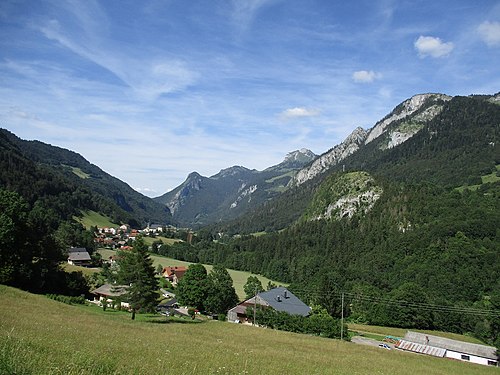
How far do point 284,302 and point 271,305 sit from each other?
5.04 m

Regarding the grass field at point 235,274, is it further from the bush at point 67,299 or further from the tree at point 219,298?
the bush at point 67,299

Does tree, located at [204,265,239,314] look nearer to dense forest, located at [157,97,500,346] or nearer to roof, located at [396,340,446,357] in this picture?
dense forest, located at [157,97,500,346]

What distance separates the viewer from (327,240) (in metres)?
162

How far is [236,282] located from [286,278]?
88.3ft

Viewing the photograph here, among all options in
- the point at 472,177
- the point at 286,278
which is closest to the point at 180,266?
the point at 286,278

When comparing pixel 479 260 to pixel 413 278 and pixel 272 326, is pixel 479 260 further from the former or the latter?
pixel 272 326

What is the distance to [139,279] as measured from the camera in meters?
43.3

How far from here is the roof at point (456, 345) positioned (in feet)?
180

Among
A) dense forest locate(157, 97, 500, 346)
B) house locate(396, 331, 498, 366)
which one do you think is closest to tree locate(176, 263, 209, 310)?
dense forest locate(157, 97, 500, 346)

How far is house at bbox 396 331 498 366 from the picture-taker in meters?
54.3

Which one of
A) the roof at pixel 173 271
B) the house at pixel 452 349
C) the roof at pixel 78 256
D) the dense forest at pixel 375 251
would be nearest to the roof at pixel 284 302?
the dense forest at pixel 375 251

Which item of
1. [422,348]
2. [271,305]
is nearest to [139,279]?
[271,305]

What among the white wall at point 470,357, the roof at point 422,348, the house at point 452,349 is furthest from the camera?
the roof at point 422,348

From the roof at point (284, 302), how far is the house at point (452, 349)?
59.6ft
